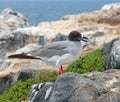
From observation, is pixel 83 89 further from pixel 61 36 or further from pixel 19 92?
pixel 61 36

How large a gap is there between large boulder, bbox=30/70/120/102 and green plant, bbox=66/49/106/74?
6.80 meters

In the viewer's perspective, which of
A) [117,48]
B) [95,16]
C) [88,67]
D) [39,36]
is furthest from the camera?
[95,16]

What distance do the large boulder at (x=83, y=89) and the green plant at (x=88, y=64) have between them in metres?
6.80

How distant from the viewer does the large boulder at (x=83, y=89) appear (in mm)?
9405

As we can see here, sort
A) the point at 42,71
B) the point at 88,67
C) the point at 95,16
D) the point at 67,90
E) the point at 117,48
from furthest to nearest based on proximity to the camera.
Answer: the point at 95,16 → the point at 42,71 → the point at 88,67 → the point at 117,48 → the point at 67,90

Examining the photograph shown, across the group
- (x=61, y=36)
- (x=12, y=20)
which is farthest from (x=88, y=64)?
(x=12, y=20)

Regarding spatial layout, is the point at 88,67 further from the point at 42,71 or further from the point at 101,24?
the point at 101,24

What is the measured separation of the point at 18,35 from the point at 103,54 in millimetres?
10534

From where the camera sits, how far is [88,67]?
17.9 metres

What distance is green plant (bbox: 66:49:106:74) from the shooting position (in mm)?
17717

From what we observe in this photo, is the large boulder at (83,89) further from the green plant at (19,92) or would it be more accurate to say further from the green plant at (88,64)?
the green plant at (88,64)

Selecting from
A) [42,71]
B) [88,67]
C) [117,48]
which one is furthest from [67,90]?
[42,71]

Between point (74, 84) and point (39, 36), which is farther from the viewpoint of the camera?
point (39, 36)

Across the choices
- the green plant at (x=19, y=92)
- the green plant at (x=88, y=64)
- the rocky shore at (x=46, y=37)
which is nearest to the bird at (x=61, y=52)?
Result: the green plant at (x=19, y=92)
